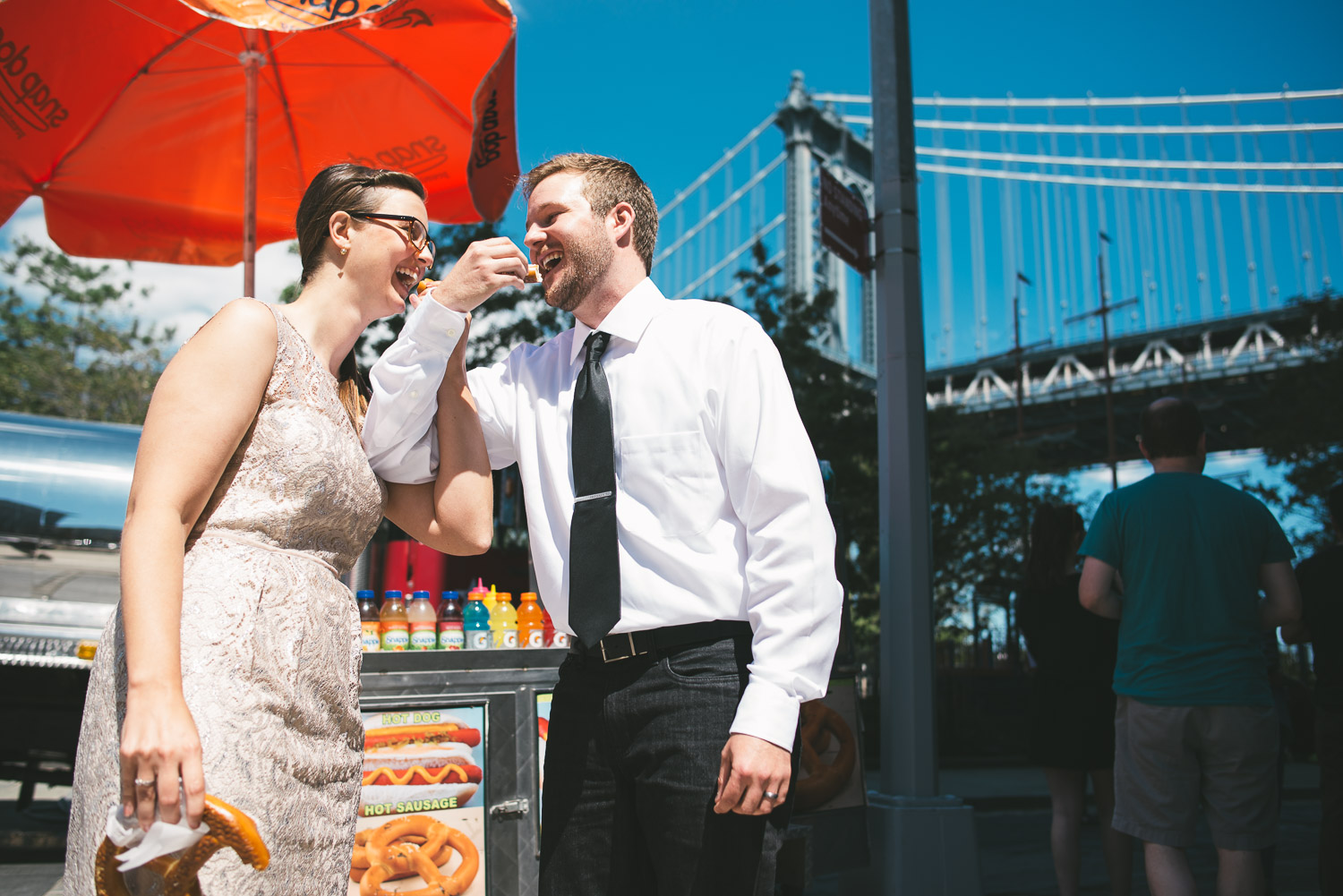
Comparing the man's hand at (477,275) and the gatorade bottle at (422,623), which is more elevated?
the man's hand at (477,275)

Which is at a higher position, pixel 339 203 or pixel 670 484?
pixel 339 203

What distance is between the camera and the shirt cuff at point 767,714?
1192 millimetres

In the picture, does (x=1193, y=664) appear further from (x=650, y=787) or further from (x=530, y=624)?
(x=530, y=624)

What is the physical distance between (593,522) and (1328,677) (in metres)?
2.52

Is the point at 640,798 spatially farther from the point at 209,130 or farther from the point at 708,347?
the point at 209,130

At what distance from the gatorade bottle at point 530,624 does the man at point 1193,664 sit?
1739 millimetres

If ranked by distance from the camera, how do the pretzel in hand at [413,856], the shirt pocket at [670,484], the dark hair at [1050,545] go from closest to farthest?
the shirt pocket at [670,484] → the pretzel in hand at [413,856] → the dark hair at [1050,545]

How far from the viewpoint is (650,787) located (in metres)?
1.27

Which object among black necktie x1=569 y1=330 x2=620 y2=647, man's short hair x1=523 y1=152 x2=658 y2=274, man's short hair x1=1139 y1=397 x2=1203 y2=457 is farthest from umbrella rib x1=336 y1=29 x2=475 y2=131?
man's short hair x1=1139 y1=397 x2=1203 y2=457

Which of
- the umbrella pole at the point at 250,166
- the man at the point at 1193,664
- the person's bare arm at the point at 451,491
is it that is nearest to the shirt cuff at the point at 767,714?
the person's bare arm at the point at 451,491

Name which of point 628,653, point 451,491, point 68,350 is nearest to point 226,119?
point 451,491

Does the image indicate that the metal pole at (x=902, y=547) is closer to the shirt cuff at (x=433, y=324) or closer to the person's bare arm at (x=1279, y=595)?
the person's bare arm at (x=1279, y=595)

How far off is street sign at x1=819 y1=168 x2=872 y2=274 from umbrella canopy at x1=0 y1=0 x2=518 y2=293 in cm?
125

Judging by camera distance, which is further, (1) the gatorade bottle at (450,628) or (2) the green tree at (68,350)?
(2) the green tree at (68,350)
